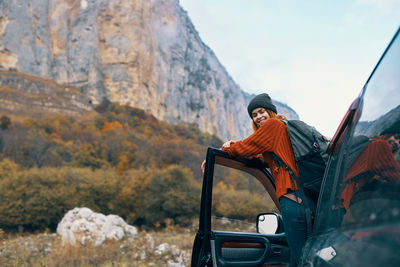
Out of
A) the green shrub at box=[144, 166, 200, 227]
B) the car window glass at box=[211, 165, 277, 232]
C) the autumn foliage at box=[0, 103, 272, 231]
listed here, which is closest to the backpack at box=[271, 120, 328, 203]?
the car window glass at box=[211, 165, 277, 232]

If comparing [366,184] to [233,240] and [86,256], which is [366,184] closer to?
[233,240]

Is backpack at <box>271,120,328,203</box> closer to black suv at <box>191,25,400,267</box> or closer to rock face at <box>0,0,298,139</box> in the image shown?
black suv at <box>191,25,400,267</box>

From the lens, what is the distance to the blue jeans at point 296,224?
168 centimetres

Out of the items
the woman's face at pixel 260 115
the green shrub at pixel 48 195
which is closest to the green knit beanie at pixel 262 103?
the woman's face at pixel 260 115

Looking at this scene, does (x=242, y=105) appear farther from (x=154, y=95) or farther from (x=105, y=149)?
(x=105, y=149)

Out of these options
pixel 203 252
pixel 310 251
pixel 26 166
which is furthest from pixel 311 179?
pixel 26 166

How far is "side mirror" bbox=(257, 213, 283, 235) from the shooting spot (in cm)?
243

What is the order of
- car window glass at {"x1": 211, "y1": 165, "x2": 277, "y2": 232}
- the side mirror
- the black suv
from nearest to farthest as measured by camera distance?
the black suv → car window glass at {"x1": 211, "y1": 165, "x2": 277, "y2": 232} → the side mirror

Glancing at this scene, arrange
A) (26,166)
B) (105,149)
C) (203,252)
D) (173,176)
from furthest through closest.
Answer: (105,149) < (26,166) < (173,176) < (203,252)

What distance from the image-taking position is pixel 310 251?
48.6 inches

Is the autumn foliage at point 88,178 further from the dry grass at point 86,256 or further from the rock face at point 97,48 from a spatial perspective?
the rock face at point 97,48

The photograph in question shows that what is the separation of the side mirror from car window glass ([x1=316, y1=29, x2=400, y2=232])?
1.28 m

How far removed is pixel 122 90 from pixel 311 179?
2713 inches

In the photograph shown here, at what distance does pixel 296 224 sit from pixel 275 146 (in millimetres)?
448
